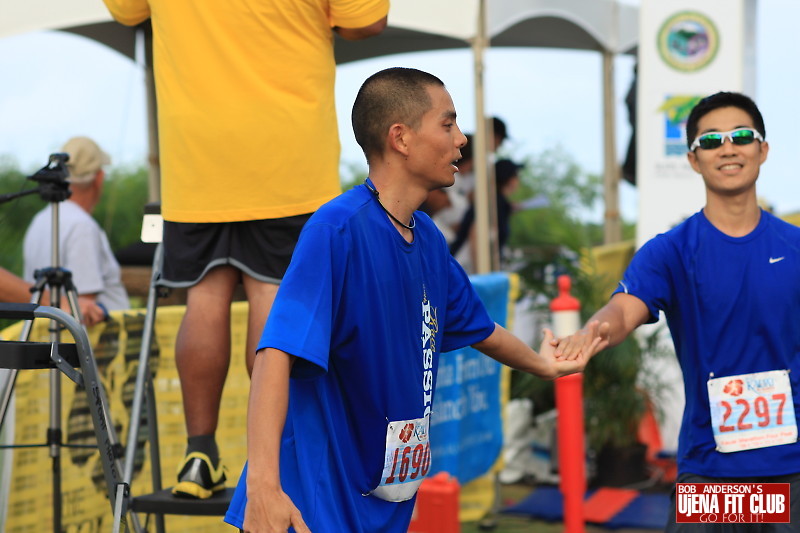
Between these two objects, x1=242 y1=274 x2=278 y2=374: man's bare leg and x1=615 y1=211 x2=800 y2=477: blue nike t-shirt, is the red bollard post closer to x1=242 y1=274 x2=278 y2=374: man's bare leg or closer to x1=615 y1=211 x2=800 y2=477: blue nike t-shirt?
x1=615 y1=211 x2=800 y2=477: blue nike t-shirt

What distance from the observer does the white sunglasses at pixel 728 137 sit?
3.65 meters

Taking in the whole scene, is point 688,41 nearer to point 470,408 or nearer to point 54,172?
point 470,408

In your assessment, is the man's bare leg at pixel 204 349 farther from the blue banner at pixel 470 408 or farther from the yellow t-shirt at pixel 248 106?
the blue banner at pixel 470 408

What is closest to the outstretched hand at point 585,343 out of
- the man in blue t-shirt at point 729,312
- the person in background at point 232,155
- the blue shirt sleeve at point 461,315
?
the man in blue t-shirt at point 729,312

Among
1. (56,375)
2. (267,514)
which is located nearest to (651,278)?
(267,514)

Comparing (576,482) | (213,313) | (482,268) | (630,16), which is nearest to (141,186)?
(630,16)

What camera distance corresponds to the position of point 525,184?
18.3m

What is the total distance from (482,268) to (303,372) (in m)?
4.82

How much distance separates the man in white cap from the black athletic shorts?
1.42m

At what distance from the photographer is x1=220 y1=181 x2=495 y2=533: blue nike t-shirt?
2.61m

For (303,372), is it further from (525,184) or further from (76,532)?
(525,184)

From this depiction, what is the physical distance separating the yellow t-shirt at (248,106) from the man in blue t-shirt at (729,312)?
1036 mm

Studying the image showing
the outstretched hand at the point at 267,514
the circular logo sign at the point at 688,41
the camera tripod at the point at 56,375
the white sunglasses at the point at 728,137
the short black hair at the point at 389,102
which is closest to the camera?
the outstretched hand at the point at 267,514

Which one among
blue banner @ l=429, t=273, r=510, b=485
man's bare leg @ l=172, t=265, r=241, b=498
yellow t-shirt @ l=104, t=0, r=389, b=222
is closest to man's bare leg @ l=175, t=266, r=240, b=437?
man's bare leg @ l=172, t=265, r=241, b=498
